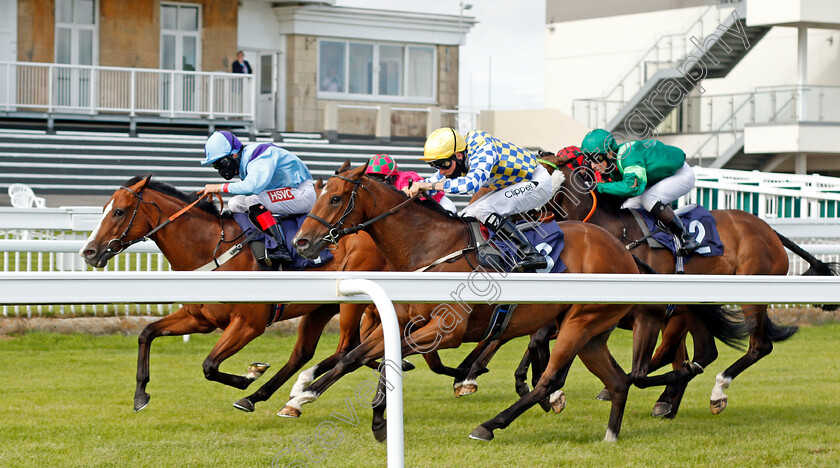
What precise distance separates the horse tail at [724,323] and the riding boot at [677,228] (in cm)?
54

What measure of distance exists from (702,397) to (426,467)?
2999mm

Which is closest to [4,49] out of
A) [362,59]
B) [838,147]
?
[362,59]

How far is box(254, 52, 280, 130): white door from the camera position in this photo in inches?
893

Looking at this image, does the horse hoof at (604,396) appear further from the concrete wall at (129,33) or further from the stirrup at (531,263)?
the concrete wall at (129,33)

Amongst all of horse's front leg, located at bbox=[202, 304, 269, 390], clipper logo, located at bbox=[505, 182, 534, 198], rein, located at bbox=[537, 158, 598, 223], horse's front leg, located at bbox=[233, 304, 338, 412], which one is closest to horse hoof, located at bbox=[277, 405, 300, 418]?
horse's front leg, located at bbox=[233, 304, 338, 412]

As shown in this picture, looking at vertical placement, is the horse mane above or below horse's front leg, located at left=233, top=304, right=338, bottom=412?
above

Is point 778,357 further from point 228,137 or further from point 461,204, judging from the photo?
point 461,204

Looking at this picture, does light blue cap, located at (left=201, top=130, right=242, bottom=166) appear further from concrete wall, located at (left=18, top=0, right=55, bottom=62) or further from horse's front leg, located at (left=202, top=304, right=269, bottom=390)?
concrete wall, located at (left=18, top=0, right=55, bottom=62)

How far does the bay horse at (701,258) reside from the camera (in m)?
6.38

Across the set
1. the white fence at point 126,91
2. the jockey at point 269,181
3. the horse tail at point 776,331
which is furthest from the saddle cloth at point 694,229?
the white fence at point 126,91

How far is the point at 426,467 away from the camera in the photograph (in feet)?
15.1

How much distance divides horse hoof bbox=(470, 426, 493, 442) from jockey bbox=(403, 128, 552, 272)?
795mm

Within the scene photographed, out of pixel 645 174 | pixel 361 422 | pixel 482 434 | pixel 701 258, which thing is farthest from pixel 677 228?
pixel 361 422

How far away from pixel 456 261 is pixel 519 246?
0.32 metres
